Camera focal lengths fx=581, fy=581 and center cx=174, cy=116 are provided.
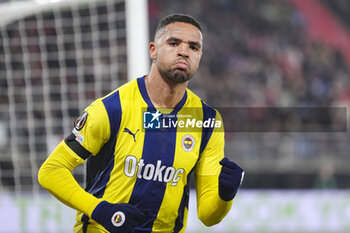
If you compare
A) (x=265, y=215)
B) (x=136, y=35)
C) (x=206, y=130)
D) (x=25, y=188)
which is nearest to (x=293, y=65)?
(x=265, y=215)

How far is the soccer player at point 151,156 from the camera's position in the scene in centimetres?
289

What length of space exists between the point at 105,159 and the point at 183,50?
69 cm

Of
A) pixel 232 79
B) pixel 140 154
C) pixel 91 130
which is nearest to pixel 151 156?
pixel 140 154

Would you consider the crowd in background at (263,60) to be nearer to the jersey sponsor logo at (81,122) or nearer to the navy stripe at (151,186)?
the navy stripe at (151,186)

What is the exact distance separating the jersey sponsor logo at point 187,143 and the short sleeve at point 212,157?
9 cm

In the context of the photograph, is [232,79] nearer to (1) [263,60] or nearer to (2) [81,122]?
(1) [263,60]

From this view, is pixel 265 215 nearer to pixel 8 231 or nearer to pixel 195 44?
pixel 8 231

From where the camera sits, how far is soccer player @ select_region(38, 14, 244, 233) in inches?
114

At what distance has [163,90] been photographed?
10.1 ft

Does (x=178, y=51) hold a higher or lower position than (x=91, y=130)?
higher

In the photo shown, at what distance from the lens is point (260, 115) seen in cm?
1318

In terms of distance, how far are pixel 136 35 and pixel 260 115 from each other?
8096mm

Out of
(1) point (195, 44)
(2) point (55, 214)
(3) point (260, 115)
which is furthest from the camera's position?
(3) point (260, 115)

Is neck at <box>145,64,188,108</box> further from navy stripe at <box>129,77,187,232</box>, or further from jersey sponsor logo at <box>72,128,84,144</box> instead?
jersey sponsor logo at <box>72,128,84,144</box>
